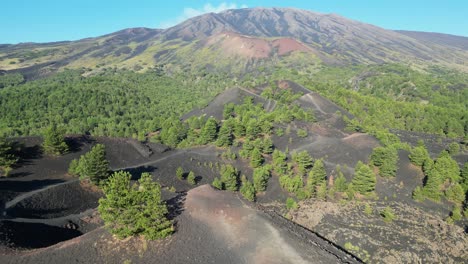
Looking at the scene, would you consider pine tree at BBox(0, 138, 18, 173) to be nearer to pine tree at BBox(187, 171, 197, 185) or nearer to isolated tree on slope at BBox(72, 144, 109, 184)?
isolated tree on slope at BBox(72, 144, 109, 184)

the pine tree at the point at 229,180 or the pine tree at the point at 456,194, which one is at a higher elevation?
the pine tree at the point at 229,180

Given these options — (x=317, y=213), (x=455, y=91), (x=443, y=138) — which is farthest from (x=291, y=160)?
(x=455, y=91)

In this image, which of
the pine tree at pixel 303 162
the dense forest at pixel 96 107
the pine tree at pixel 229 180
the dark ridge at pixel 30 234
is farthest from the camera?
the dense forest at pixel 96 107

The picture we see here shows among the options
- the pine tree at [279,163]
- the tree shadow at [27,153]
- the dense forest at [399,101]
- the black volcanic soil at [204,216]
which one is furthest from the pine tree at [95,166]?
the dense forest at [399,101]

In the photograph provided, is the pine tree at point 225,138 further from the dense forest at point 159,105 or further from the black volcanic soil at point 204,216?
the dense forest at point 159,105

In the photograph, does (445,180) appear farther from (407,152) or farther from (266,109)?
(266,109)

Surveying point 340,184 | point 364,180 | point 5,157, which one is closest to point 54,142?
point 5,157

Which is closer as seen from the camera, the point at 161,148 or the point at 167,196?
the point at 167,196
